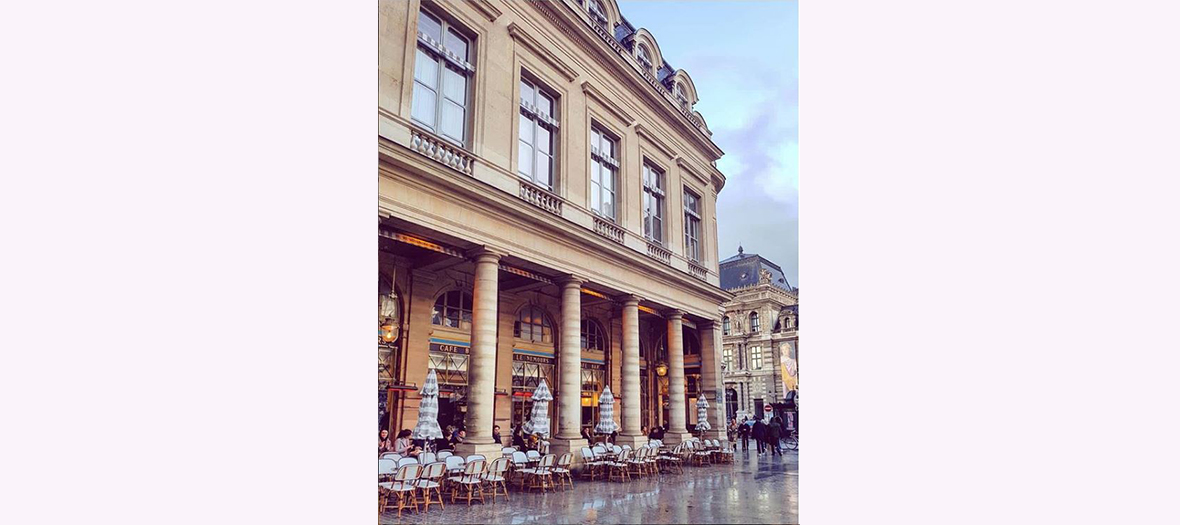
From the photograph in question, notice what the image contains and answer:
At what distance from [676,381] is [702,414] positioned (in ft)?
1.50


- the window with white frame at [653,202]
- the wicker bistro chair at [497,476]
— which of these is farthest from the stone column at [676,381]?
the wicker bistro chair at [497,476]

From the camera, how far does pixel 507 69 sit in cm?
680

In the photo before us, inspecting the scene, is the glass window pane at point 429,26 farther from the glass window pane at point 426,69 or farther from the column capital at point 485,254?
the column capital at point 485,254

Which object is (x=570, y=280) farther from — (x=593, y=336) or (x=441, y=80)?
(x=441, y=80)

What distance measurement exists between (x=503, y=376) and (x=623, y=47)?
14.0ft

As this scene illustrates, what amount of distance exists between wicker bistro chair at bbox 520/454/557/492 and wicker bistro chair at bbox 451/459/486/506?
583mm

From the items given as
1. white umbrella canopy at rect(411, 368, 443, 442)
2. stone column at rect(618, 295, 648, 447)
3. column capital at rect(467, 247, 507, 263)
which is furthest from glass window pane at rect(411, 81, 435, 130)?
stone column at rect(618, 295, 648, 447)

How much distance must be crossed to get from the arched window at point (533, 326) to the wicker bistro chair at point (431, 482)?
82.8 inches

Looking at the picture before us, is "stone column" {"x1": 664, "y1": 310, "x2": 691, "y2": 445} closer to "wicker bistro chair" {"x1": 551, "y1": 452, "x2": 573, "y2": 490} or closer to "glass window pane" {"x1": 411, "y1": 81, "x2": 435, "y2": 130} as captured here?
"wicker bistro chair" {"x1": 551, "y1": 452, "x2": 573, "y2": 490}

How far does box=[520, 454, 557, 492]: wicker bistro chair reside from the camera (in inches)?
259

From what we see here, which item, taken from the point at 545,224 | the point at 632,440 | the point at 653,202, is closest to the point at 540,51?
the point at 545,224

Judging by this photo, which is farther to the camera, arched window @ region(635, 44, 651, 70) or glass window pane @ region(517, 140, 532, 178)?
glass window pane @ region(517, 140, 532, 178)
